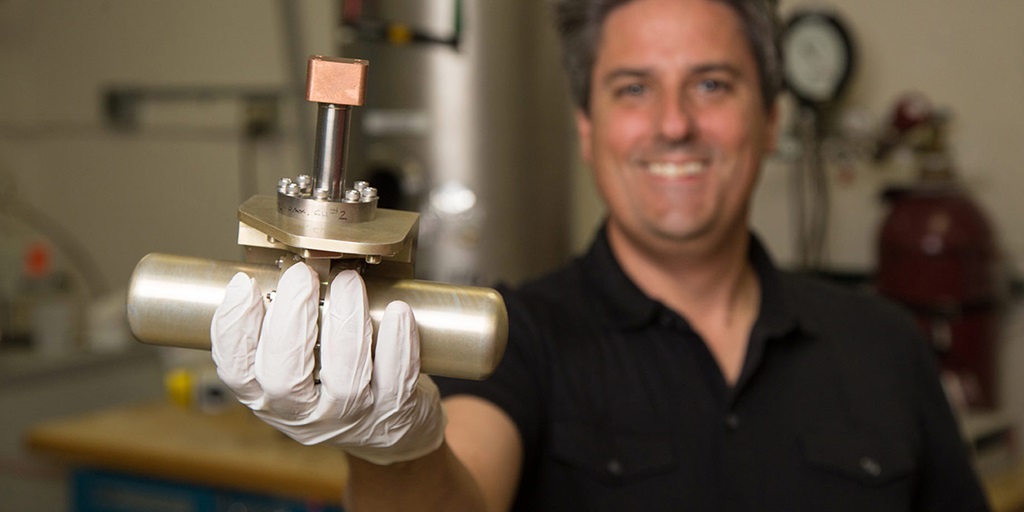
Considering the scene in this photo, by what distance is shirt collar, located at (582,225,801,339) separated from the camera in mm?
1337

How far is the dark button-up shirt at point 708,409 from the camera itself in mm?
1226

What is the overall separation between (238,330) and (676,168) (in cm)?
76

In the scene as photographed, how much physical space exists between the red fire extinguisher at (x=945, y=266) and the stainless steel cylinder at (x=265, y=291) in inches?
65.6

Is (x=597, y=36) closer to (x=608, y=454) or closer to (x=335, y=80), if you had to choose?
(x=608, y=454)

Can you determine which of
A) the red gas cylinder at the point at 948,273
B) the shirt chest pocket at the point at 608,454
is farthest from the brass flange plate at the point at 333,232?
the red gas cylinder at the point at 948,273

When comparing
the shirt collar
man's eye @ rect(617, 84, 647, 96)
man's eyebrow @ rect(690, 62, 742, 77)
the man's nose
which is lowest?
the shirt collar

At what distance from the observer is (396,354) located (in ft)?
2.31

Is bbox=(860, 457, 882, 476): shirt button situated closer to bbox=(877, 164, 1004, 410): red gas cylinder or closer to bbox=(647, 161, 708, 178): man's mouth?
bbox=(647, 161, 708, 178): man's mouth

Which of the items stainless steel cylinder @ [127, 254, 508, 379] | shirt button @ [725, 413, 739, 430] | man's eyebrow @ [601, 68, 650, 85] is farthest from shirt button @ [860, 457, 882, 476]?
stainless steel cylinder @ [127, 254, 508, 379]

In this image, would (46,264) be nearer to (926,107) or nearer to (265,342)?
(926,107)

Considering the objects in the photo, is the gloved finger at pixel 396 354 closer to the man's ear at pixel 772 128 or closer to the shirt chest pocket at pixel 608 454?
the shirt chest pocket at pixel 608 454

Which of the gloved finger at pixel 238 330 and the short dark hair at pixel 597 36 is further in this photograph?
the short dark hair at pixel 597 36

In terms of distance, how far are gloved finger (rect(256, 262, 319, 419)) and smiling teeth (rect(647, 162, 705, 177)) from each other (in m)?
0.72

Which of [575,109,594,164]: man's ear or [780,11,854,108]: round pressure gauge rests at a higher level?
[780,11,854,108]: round pressure gauge
